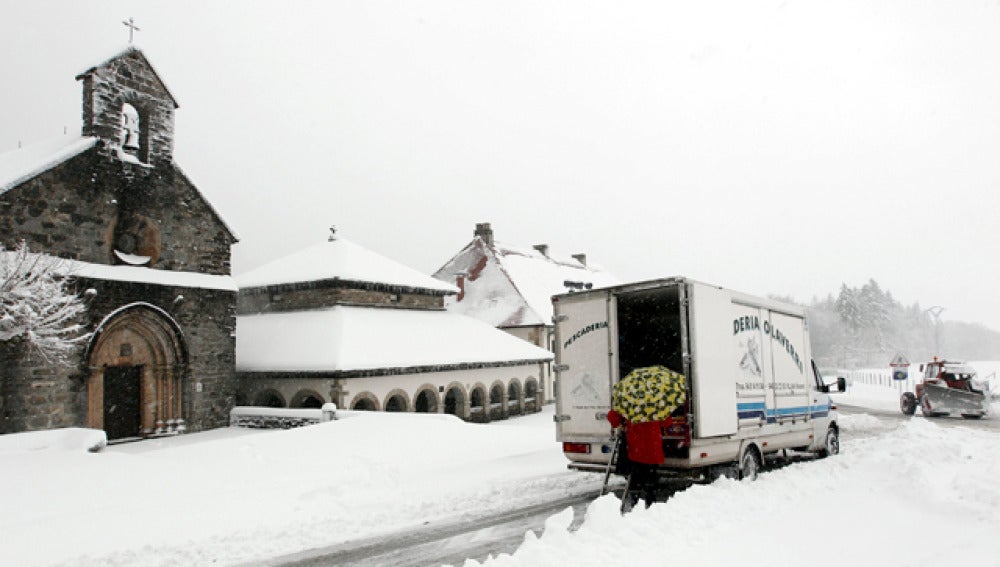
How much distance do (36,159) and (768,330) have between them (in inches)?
765

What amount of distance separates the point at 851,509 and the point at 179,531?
30.0 feet

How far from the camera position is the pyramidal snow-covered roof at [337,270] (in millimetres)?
26578

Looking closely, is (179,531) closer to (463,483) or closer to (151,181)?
(463,483)

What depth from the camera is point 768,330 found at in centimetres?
1164

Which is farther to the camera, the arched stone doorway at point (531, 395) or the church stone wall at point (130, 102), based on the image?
the arched stone doorway at point (531, 395)

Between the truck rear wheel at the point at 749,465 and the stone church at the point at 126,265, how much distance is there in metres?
16.4

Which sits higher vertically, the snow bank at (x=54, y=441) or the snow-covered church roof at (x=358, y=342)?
the snow-covered church roof at (x=358, y=342)

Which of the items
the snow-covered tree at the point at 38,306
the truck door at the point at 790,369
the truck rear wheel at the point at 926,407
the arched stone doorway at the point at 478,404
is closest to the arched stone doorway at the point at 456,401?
the arched stone doorway at the point at 478,404

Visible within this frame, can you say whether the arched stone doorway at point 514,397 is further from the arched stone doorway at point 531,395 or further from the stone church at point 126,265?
the stone church at point 126,265

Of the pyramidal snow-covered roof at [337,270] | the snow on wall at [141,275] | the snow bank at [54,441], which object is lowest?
the snow bank at [54,441]

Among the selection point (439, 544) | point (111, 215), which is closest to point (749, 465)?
point (439, 544)

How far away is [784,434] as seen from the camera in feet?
38.9

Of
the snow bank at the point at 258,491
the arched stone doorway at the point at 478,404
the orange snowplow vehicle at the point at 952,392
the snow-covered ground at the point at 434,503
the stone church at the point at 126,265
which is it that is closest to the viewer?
the snow-covered ground at the point at 434,503

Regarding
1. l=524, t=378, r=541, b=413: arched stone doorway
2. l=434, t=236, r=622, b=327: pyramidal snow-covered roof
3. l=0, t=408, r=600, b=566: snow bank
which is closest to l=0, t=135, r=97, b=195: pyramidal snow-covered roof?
l=0, t=408, r=600, b=566: snow bank
